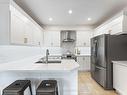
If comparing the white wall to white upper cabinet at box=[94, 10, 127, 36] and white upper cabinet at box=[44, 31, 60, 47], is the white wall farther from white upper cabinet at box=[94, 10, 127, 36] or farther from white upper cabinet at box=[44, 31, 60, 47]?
white upper cabinet at box=[44, 31, 60, 47]

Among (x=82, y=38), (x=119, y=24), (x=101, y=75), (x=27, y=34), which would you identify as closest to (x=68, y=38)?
(x=82, y=38)

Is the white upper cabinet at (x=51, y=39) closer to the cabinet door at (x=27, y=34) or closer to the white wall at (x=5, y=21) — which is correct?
the cabinet door at (x=27, y=34)

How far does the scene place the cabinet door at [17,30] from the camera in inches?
116

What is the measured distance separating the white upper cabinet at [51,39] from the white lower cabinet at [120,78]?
4.14 m

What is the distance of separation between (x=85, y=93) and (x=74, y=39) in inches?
174

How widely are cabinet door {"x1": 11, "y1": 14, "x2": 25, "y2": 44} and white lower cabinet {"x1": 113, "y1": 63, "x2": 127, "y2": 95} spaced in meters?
2.65

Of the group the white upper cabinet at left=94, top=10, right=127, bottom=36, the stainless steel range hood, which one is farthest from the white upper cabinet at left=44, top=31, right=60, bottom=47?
the white upper cabinet at left=94, top=10, right=127, bottom=36

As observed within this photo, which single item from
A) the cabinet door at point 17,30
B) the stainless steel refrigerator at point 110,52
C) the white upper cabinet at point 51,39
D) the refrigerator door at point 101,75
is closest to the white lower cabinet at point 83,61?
the white upper cabinet at point 51,39

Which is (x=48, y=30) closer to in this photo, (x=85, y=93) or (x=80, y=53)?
(x=80, y=53)

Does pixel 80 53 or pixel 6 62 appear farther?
pixel 80 53

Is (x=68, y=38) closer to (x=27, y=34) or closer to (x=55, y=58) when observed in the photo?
(x=55, y=58)

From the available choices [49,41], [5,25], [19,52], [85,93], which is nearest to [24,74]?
[5,25]

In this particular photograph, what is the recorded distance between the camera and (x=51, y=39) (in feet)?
25.5

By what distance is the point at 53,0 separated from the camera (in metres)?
3.82
